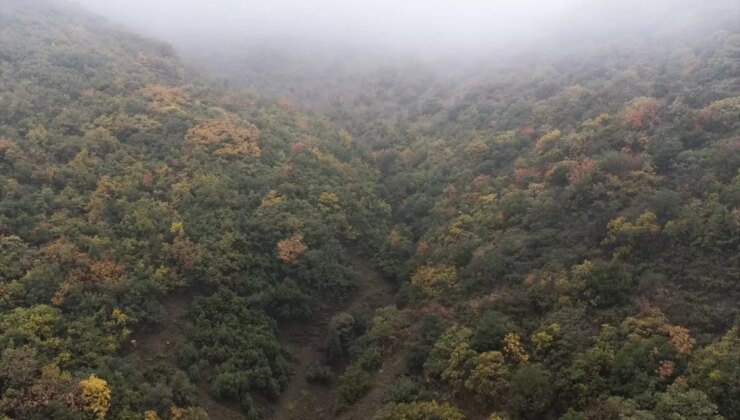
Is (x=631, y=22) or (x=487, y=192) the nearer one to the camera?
(x=487, y=192)

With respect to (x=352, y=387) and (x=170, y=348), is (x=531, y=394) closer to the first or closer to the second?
(x=352, y=387)

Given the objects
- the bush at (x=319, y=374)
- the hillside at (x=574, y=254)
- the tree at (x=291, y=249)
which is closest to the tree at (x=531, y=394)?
the hillside at (x=574, y=254)

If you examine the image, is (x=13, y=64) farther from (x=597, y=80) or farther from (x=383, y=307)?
(x=597, y=80)

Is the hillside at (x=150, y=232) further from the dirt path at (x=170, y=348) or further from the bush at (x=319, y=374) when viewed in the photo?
the bush at (x=319, y=374)

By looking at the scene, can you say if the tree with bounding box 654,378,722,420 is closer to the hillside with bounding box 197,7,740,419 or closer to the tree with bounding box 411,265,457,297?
the hillside with bounding box 197,7,740,419

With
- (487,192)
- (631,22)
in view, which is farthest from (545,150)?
(631,22)

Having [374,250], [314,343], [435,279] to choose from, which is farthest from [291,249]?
[435,279]

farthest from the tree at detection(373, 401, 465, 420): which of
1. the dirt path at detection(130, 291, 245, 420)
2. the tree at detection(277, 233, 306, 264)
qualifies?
the tree at detection(277, 233, 306, 264)

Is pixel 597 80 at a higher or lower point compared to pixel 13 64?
higher
